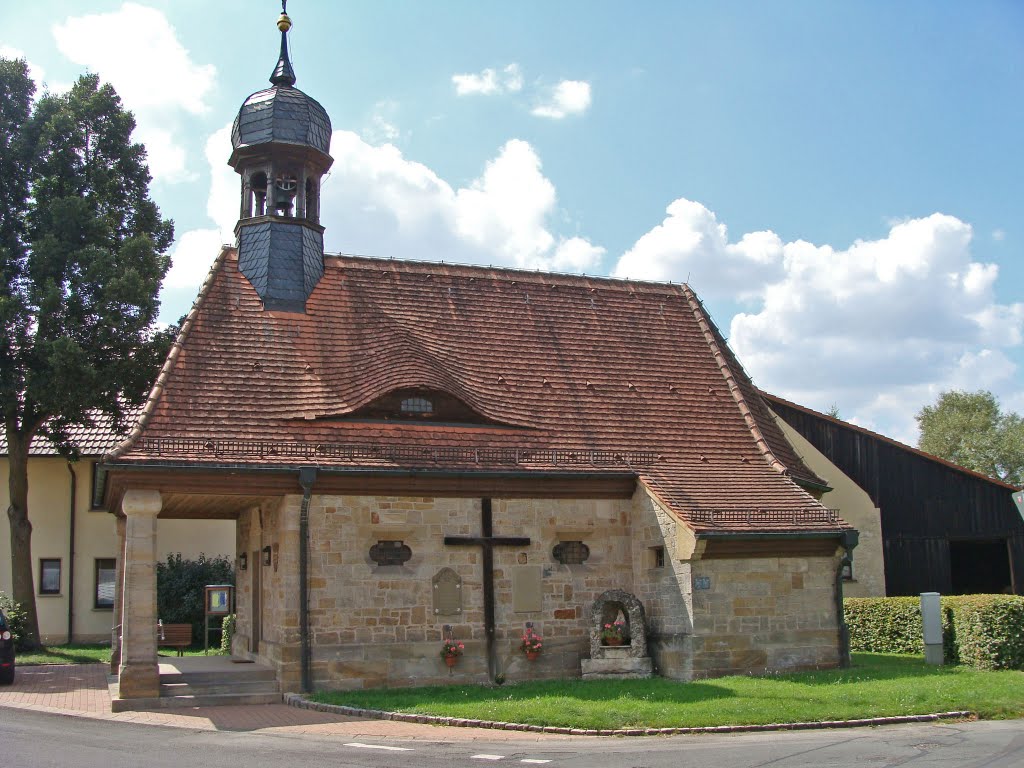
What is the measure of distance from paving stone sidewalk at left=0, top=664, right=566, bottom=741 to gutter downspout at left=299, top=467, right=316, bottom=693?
2.77 ft

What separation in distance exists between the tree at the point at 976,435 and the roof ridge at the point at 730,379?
117ft

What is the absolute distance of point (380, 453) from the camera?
658 inches

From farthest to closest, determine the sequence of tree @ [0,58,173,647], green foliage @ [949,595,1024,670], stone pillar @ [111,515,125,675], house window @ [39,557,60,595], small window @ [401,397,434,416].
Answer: house window @ [39,557,60,595] < tree @ [0,58,173,647] < stone pillar @ [111,515,125,675] < small window @ [401,397,434,416] < green foliage @ [949,595,1024,670]

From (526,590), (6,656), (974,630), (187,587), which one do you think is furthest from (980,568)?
(6,656)

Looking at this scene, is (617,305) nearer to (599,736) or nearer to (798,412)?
(798,412)

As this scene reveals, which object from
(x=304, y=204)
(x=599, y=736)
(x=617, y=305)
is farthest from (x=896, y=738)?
(x=304, y=204)

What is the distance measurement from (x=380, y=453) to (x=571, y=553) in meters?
3.76

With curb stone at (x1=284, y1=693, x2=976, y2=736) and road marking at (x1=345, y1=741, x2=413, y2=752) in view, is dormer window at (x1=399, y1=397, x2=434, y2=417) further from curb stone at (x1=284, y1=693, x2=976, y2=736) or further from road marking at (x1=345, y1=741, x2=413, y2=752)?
road marking at (x1=345, y1=741, x2=413, y2=752)

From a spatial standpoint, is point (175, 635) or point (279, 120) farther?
point (175, 635)

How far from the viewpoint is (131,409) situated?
2356cm

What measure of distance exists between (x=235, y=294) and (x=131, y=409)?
246 inches

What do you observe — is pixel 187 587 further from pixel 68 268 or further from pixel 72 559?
pixel 68 268

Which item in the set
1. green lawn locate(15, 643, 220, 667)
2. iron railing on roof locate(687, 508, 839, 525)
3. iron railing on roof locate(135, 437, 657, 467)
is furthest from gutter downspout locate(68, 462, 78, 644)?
iron railing on roof locate(687, 508, 839, 525)

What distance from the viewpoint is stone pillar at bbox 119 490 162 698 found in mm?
14734
